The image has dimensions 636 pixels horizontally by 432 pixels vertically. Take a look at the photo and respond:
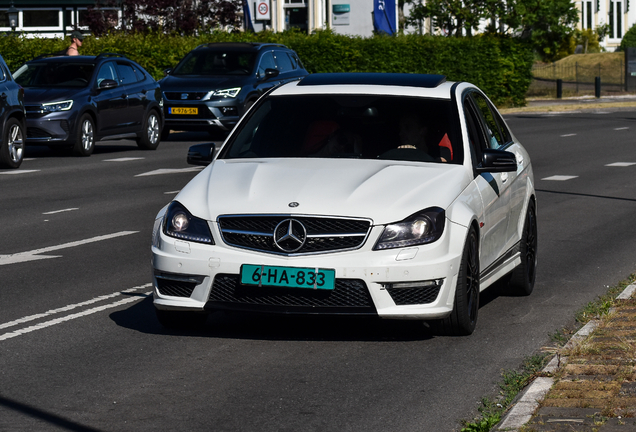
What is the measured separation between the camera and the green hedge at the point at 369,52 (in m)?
29.4

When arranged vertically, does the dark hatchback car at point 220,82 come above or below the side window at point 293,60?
below

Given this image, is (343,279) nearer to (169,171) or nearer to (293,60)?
(169,171)

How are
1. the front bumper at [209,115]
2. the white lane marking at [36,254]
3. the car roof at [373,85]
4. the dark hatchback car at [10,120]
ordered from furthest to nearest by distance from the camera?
the front bumper at [209,115] < the dark hatchback car at [10,120] < the white lane marking at [36,254] < the car roof at [373,85]

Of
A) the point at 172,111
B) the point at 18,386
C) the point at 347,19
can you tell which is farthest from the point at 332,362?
the point at 347,19

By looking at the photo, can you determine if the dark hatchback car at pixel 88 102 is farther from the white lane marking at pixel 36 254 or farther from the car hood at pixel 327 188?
the car hood at pixel 327 188

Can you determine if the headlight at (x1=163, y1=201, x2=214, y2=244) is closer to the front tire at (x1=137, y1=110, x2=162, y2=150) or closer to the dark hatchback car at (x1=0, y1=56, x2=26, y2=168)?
the dark hatchback car at (x1=0, y1=56, x2=26, y2=168)

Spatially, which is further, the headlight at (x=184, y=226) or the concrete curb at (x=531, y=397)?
the headlight at (x=184, y=226)

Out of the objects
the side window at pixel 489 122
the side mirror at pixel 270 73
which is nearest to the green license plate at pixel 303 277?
the side window at pixel 489 122

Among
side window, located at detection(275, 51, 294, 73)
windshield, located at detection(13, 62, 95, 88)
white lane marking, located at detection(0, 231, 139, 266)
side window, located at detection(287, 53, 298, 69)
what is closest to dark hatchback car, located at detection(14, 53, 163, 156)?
windshield, located at detection(13, 62, 95, 88)

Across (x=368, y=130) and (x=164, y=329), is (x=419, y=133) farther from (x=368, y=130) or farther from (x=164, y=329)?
(x=164, y=329)

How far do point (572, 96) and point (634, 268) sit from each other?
41148 millimetres

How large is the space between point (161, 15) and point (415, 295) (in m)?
33.6

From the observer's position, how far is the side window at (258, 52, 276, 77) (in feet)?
84.3

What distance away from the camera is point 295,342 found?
22.5ft
